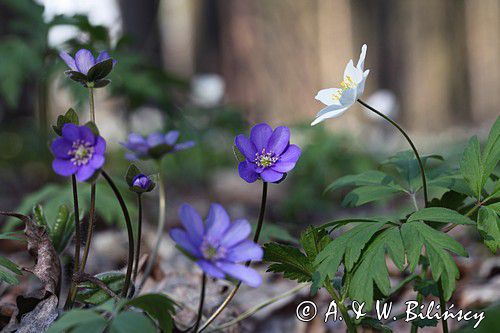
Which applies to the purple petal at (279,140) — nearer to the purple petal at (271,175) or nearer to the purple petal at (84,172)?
the purple petal at (271,175)

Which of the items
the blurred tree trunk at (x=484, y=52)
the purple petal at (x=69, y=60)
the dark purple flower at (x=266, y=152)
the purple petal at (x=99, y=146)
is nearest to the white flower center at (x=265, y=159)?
the dark purple flower at (x=266, y=152)

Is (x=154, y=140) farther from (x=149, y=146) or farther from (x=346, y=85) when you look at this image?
(x=346, y=85)

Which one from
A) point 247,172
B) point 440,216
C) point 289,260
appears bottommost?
point 289,260

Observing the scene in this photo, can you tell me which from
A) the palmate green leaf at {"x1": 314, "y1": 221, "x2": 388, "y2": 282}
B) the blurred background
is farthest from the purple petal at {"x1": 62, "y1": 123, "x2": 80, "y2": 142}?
the blurred background

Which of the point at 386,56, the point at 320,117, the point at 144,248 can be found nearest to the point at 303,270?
the point at 320,117

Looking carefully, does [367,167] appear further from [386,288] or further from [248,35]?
[248,35]

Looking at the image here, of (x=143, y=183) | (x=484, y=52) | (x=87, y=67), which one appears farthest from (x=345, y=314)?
(x=484, y=52)
